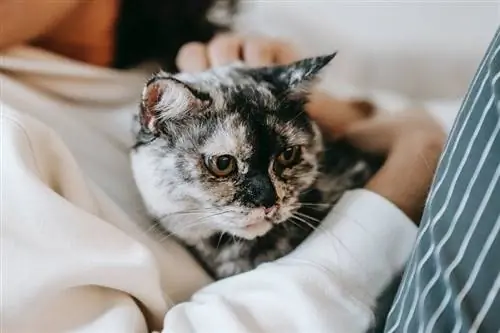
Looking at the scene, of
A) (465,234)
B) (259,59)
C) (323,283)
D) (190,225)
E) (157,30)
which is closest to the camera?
(465,234)

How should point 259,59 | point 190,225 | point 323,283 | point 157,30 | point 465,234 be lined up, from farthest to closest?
1. point 157,30
2. point 259,59
3. point 190,225
4. point 323,283
5. point 465,234

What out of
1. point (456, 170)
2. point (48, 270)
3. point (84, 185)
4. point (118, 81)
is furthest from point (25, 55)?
point (456, 170)

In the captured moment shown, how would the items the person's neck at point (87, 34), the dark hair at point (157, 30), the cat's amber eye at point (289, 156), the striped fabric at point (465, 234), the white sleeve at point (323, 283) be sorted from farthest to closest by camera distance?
the dark hair at point (157, 30)
the person's neck at point (87, 34)
the cat's amber eye at point (289, 156)
the white sleeve at point (323, 283)
the striped fabric at point (465, 234)

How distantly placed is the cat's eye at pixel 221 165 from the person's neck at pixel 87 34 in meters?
0.34

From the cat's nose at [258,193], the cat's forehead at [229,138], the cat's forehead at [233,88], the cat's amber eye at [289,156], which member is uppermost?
the cat's forehead at [233,88]

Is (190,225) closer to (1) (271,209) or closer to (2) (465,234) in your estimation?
(1) (271,209)

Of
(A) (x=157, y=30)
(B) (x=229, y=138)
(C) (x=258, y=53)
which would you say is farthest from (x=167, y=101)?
(A) (x=157, y=30)

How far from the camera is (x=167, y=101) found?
0.81 meters

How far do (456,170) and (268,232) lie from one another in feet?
1.04

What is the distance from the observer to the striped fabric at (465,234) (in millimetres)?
604

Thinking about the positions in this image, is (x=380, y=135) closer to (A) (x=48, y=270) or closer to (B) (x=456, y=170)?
(B) (x=456, y=170)

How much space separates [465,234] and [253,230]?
0.29 m

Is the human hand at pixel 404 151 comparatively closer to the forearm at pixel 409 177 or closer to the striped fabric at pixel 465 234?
the forearm at pixel 409 177

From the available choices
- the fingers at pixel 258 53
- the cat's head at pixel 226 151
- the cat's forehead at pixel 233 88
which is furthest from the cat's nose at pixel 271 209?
the fingers at pixel 258 53
